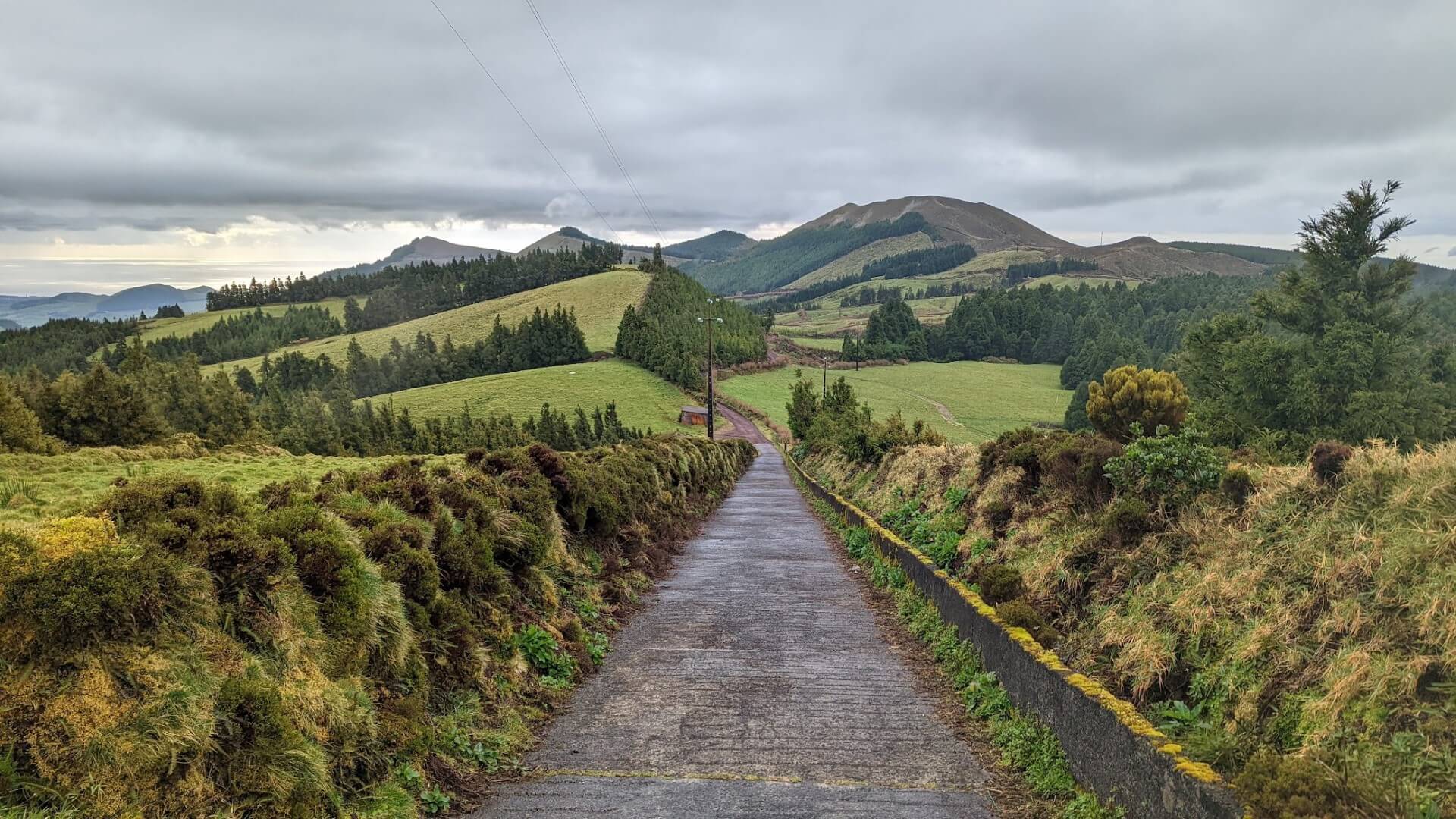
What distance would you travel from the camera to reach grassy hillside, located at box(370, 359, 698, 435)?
83.8 meters

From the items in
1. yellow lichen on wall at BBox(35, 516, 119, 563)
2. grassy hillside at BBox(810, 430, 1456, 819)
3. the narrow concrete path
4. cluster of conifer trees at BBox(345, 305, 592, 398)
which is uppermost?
yellow lichen on wall at BBox(35, 516, 119, 563)

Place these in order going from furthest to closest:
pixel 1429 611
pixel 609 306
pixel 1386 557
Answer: pixel 609 306 → pixel 1386 557 → pixel 1429 611

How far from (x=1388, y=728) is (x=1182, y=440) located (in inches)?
142

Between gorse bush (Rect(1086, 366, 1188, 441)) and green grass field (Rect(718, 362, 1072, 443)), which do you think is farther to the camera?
green grass field (Rect(718, 362, 1072, 443))

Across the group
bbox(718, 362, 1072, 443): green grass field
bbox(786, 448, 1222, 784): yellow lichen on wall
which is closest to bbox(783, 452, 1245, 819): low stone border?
bbox(786, 448, 1222, 784): yellow lichen on wall

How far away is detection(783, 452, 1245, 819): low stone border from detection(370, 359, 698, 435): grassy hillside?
72.1m

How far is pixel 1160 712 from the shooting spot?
14.7ft

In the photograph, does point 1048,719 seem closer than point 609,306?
Yes

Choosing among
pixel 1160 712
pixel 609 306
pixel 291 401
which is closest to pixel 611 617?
pixel 1160 712

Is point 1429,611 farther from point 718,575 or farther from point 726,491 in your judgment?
point 726,491

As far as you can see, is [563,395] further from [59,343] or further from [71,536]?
[59,343]

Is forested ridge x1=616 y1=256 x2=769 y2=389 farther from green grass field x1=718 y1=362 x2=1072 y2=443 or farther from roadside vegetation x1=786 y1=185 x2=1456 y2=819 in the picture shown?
roadside vegetation x1=786 y1=185 x2=1456 y2=819

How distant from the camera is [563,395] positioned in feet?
289

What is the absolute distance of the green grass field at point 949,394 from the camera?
8831 cm
